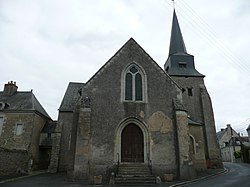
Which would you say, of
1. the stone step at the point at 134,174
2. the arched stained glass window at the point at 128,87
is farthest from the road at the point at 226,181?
the arched stained glass window at the point at 128,87

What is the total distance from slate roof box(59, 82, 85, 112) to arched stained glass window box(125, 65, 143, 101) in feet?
29.4

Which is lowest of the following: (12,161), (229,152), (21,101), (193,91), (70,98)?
(12,161)

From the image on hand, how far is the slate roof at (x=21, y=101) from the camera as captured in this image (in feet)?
84.3

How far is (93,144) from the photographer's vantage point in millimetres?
14750

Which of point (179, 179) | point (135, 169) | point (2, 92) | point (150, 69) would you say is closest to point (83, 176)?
point (135, 169)

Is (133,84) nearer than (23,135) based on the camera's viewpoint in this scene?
Yes

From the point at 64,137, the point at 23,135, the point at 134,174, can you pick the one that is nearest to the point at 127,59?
the point at 134,174

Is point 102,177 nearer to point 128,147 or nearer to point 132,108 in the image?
point 128,147

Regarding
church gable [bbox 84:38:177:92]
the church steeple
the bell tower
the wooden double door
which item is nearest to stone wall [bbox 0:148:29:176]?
church gable [bbox 84:38:177:92]

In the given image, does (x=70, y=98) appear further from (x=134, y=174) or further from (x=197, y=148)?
(x=134, y=174)

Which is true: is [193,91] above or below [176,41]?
below

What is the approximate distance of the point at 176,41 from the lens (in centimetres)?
3241

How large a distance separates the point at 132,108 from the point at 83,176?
5.61 metres

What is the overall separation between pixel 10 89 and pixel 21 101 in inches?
125
